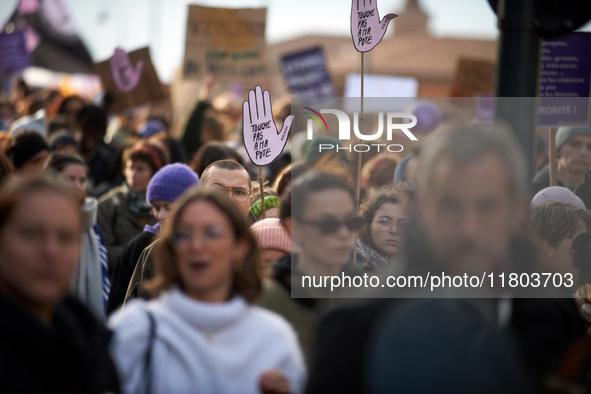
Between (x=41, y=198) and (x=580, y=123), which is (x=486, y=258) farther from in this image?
(x=580, y=123)

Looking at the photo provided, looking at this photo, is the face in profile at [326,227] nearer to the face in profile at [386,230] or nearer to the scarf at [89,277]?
the face in profile at [386,230]

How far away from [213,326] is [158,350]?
0.18 m

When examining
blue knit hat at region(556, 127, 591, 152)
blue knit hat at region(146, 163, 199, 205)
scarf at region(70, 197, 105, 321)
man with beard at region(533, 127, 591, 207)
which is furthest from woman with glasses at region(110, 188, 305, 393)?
blue knit hat at region(556, 127, 591, 152)

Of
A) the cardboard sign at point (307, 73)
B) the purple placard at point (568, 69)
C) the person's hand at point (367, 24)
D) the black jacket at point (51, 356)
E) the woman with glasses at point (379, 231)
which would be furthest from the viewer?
the cardboard sign at point (307, 73)

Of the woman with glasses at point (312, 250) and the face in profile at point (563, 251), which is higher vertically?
the woman with glasses at point (312, 250)

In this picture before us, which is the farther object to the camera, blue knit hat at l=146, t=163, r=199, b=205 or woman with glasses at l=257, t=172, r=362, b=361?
blue knit hat at l=146, t=163, r=199, b=205

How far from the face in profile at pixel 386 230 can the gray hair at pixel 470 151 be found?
5.95 feet

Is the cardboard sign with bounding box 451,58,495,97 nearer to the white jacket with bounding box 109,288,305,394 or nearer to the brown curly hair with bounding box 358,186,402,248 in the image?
the brown curly hair with bounding box 358,186,402,248

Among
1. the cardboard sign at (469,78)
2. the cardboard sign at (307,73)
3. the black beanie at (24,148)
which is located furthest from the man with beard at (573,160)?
the cardboard sign at (307,73)

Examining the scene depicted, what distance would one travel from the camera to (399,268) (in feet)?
7.28

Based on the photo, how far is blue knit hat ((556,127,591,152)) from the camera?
5523mm

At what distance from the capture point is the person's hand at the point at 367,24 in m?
4.75

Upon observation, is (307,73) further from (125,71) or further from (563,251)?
(563,251)

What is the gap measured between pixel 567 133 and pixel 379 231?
7.07 feet
